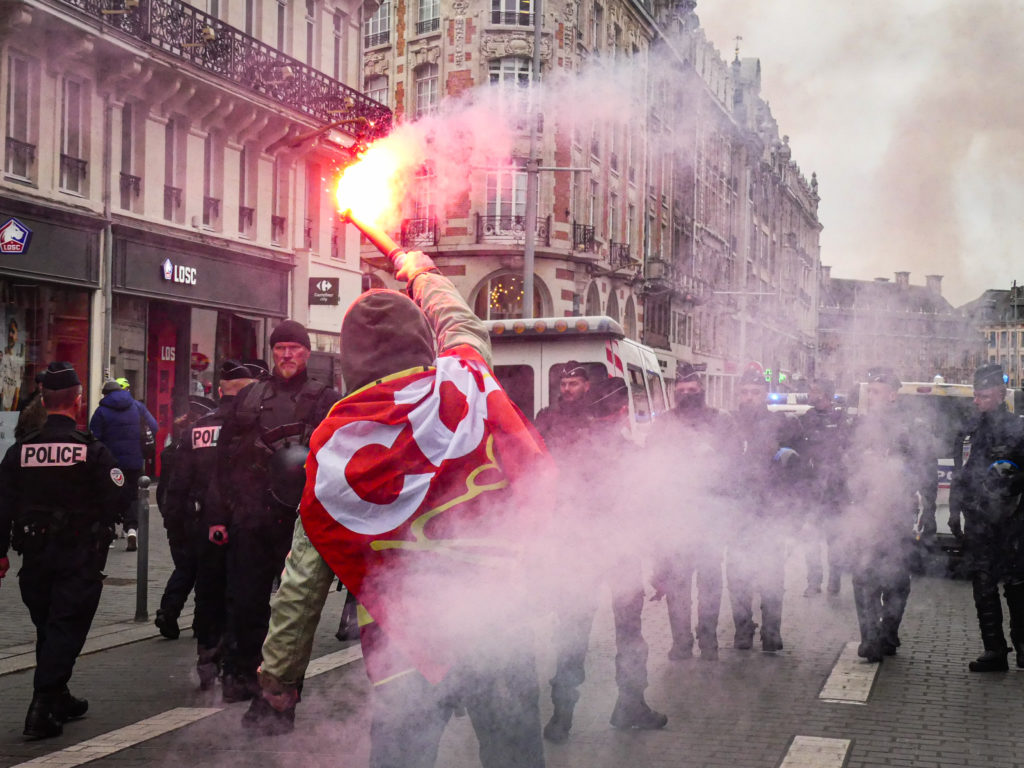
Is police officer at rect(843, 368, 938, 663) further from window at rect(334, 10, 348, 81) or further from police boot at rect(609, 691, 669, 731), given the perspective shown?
window at rect(334, 10, 348, 81)

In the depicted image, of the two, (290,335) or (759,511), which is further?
(759,511)

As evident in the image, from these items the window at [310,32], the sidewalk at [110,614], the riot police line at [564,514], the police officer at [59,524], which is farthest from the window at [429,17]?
the police officer at [59,524]

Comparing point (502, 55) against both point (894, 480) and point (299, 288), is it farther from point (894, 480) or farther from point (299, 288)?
point (894, 480)

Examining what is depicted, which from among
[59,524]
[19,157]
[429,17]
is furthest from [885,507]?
[429,17]

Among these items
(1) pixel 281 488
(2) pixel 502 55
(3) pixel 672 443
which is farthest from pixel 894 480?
(2) pixel 502 55

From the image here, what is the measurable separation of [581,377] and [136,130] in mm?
15225

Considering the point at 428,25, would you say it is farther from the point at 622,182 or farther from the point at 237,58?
the point at 622,182

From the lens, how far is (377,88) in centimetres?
2481

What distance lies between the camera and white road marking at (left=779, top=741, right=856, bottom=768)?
5.20m

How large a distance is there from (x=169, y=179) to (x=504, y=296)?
26.7ft

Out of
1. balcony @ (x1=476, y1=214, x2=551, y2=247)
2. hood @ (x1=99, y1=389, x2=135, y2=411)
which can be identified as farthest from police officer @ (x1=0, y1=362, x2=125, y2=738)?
balcony @ (x1=476, y1=214, x2=551, y2=247)

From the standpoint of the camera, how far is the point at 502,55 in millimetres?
17641

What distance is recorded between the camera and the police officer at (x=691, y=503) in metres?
7.52

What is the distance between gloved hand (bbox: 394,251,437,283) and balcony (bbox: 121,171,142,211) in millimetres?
16767
